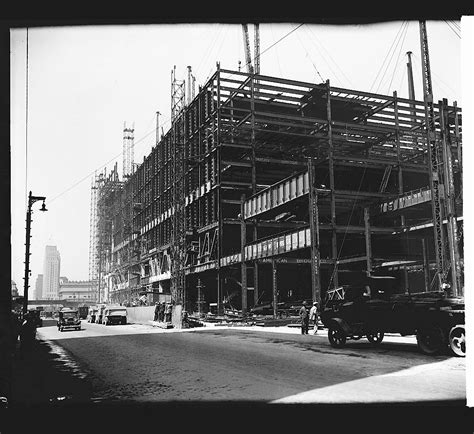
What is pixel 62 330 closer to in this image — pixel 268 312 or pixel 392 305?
pixel 268 312

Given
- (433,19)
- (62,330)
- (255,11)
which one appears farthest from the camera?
(62,330)

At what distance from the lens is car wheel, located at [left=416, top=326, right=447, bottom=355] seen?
14422mm

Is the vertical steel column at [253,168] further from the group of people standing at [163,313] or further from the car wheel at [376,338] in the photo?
the car wheel at [376,338]

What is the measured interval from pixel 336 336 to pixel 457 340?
5.00m

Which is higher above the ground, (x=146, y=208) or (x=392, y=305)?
(x=146, y=208)

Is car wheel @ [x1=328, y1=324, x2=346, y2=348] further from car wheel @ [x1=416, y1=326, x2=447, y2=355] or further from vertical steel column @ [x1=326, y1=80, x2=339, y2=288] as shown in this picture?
vertical steel column @ [x1=326, y1=80, x2=339, y2=288]

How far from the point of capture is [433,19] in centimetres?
989

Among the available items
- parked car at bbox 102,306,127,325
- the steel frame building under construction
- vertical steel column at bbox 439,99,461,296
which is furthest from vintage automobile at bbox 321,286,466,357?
parked car at bbox 102,306,127,325

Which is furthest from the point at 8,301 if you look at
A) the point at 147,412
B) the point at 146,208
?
the point at 146,208

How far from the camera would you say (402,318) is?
50.6 feet

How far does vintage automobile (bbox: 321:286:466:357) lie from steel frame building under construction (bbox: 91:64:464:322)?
15409mm

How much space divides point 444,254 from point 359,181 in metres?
22.3

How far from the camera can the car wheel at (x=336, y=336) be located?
58.3 feet

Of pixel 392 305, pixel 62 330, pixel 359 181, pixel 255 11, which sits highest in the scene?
pixel 359 181
